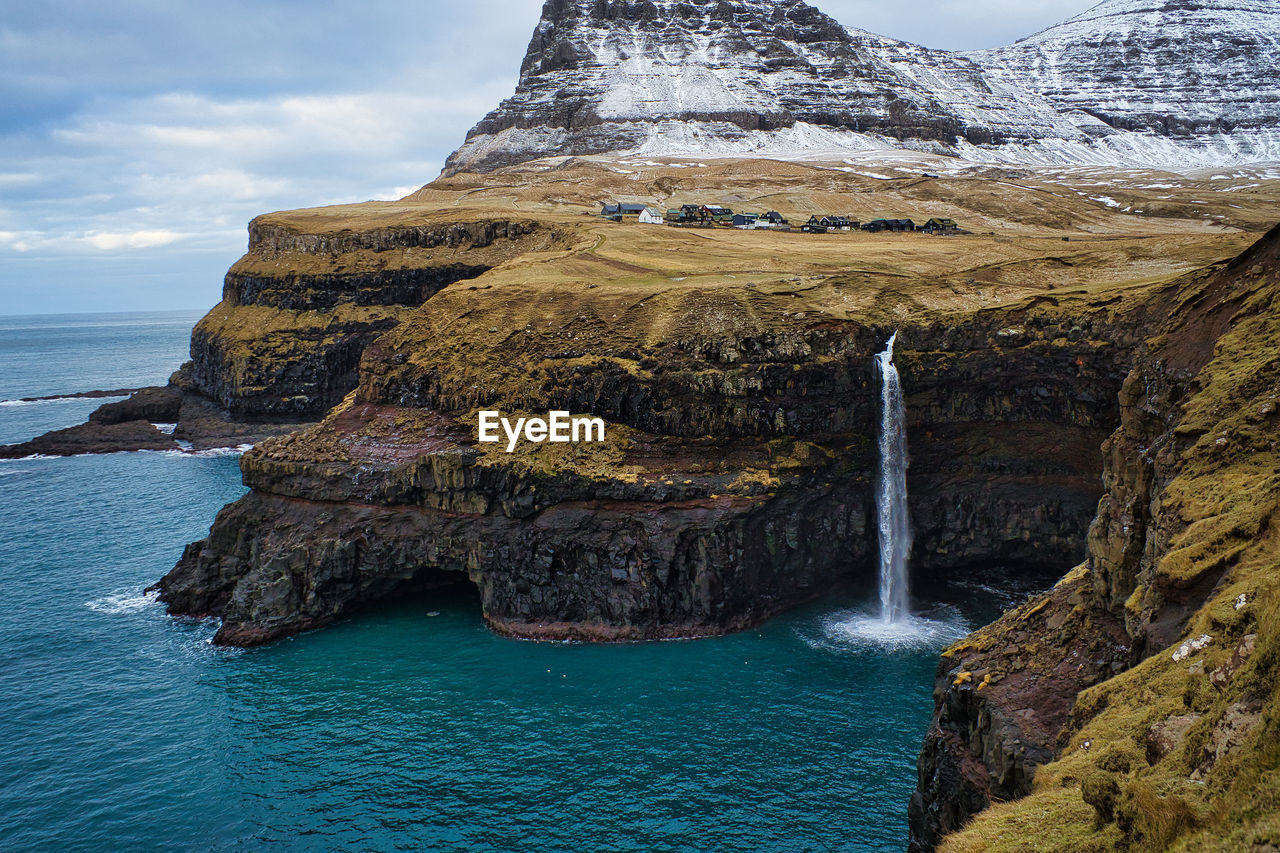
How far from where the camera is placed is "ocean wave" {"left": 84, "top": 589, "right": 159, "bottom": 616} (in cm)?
5781

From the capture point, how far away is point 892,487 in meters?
58.2

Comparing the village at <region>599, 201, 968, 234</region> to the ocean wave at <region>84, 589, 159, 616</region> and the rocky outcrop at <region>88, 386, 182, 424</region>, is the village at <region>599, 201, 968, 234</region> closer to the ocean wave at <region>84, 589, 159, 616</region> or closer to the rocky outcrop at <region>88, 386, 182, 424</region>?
the ocean wave at <region>84, 589, 159, 616</region>

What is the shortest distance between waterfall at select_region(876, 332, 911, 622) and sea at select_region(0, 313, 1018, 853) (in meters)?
2.72

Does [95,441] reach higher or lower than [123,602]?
higher

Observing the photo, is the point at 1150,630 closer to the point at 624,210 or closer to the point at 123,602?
the point at 123,602

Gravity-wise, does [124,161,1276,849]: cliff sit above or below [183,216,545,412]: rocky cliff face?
below

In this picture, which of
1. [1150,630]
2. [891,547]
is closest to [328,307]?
[891,547]

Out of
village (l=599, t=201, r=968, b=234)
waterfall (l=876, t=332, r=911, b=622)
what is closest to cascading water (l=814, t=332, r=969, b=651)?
waterfall (l=876, t=332, r=911, b=622)

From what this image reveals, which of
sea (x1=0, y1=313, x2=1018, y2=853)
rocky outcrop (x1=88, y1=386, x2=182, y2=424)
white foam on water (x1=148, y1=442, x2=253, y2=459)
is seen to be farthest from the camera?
rocky outcrop (x1=88, y1=386, x2=182, y2=424)

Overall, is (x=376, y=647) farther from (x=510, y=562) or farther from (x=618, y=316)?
(x=618, y=316)

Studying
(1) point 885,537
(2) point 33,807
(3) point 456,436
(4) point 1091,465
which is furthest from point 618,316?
(2) point 33,807

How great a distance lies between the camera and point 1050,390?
5456 centimetres

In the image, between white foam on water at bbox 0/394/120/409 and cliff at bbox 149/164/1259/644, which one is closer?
cliff at bbox 149/164/1259/644

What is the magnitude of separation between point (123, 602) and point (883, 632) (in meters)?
53.6
